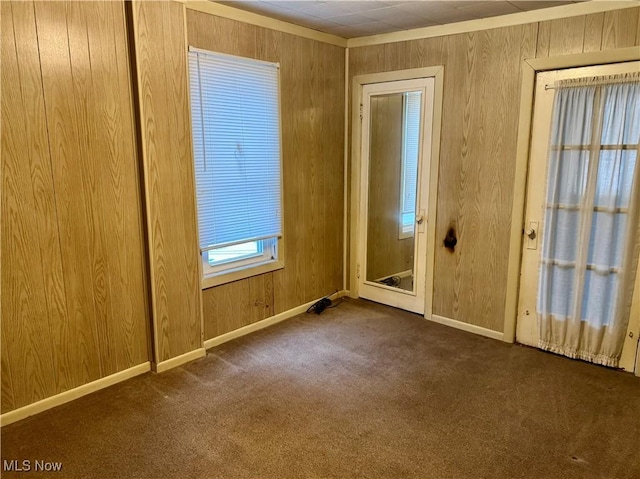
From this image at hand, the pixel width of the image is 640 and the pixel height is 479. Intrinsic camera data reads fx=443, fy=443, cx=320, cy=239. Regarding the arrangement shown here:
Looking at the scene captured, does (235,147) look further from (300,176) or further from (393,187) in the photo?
(393,187)

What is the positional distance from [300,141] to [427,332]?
1.94 meters

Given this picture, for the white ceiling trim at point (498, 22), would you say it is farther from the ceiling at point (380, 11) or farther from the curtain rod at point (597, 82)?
the curtain rod at point (597, 82)

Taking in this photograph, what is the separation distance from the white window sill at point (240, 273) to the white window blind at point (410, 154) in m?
1.22

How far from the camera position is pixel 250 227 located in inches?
138

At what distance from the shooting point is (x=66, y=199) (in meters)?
2.51

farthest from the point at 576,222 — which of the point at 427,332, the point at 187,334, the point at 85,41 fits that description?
the point at 85,41

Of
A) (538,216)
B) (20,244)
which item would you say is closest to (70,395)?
(20,244)

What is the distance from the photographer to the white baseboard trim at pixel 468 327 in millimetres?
3566

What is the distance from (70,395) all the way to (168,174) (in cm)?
148

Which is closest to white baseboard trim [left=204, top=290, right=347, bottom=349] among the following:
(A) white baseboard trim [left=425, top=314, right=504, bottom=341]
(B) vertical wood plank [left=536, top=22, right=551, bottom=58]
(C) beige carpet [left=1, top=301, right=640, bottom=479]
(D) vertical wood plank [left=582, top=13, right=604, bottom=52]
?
(C) beige carpet [left=1, top=301, right=640, bottom=479]

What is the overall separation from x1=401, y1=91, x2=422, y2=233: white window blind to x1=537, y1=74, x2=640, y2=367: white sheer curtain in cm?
109

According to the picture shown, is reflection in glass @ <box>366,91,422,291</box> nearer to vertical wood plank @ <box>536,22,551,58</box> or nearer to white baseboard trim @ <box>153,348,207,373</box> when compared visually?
vertical wood plank @ <box>536,22,551,58</box>

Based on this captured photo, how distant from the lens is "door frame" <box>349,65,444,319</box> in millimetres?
3654

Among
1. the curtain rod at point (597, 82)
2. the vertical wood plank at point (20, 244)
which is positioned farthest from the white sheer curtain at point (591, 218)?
the vertical wood plank at point (20, 244)
